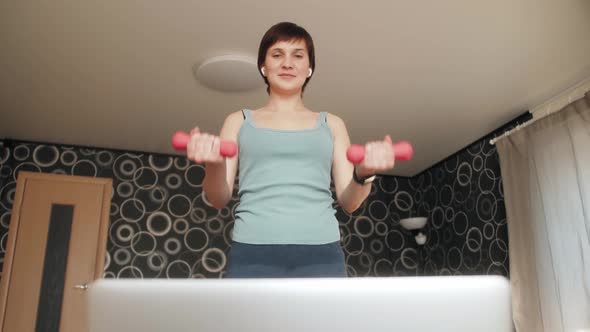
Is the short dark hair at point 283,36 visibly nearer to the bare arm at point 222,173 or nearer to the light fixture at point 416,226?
the bare arm at point 222,173

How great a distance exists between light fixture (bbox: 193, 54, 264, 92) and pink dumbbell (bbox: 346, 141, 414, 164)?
72.0 inches

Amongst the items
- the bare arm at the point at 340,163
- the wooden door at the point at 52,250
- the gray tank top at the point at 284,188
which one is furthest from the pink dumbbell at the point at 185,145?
the wooden door at the point at 52,250

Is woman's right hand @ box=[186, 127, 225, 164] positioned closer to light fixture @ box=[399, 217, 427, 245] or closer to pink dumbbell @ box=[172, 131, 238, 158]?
pink dumbbell @ box=[172, 131, 238, 158]

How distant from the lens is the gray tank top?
2.29 ft

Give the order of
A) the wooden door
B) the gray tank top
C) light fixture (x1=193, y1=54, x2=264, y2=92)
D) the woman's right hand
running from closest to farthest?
1. the woman's right hand
2. the gray tank top
3. light fixture (x1=193, y1=54, x2=264, y2=92)
4. the wooden door

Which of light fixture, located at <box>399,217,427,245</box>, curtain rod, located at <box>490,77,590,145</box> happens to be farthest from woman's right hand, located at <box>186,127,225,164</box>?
light fixture, located at <box>399,217,427,245</box>

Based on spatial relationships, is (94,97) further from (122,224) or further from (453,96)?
(453,96)

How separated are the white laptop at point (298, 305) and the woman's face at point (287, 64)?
43cm

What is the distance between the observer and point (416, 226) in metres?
3.93

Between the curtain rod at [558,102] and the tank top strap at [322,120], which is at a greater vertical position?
the curtain rod at [558,102]

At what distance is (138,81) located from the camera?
263 cm

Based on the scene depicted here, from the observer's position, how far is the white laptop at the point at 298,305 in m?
0.42

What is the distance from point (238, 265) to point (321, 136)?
23 cm

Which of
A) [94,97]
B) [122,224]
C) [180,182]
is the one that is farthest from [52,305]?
[94,97]
